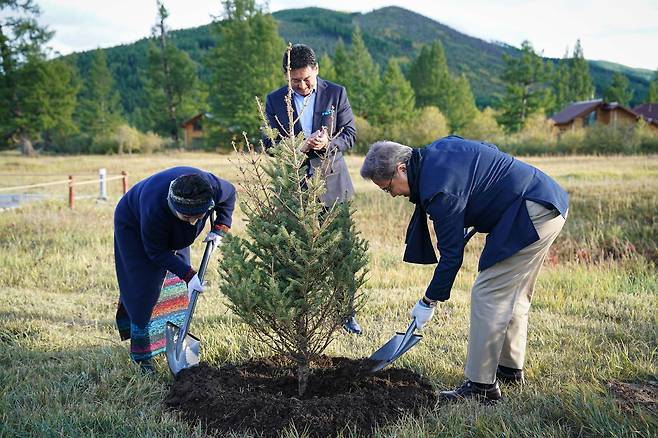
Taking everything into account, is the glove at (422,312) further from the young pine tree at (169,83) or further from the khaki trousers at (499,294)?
the young pine tree at (169,83)

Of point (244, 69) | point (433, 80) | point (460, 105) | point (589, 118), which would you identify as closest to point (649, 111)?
point (589, 118)

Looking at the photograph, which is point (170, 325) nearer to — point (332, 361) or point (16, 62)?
point (332, 361)

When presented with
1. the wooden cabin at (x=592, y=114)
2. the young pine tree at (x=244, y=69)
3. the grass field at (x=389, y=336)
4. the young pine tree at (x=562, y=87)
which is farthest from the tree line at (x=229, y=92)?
the grass field at (x=389, y=336)

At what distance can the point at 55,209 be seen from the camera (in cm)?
1308

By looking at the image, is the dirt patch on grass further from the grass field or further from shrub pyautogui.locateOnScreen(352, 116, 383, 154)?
shrub pyautogui.locateOnScreen(352, 116, 383, 154)

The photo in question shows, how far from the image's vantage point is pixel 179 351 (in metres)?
4.30

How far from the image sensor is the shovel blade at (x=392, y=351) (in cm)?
388

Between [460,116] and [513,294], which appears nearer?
[513,294]

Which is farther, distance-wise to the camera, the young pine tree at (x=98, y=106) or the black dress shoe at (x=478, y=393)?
the young pine tree at (x=98, y=106)

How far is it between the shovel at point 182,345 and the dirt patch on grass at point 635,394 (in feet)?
9.43

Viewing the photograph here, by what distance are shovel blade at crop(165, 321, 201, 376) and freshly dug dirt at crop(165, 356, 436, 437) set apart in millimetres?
134

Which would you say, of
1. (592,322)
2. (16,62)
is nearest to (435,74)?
(16,62)

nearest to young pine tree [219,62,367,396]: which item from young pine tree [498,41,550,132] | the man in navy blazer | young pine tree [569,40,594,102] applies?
the man in navy blazer

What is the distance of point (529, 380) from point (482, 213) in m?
1.35
